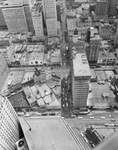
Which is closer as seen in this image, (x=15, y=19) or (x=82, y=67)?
(x=82, y=67)

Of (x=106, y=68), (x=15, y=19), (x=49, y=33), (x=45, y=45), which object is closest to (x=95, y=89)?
(x=106, y=68)

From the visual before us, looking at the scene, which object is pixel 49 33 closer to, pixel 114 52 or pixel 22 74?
pixel 22 74

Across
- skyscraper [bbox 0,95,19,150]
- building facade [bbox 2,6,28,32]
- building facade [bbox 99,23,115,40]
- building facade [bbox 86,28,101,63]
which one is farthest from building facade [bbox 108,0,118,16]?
skyscraper [bbox 0,95,19,150]

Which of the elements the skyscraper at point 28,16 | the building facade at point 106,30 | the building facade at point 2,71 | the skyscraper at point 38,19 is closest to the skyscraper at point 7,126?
the building facade at point 2,71

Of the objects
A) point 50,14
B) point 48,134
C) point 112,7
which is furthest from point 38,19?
point 48,134

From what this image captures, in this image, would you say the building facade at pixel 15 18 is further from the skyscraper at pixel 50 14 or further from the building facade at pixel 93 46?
the building facade at pixel 93 46

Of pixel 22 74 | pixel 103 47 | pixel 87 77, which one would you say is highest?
pixel 87 77
